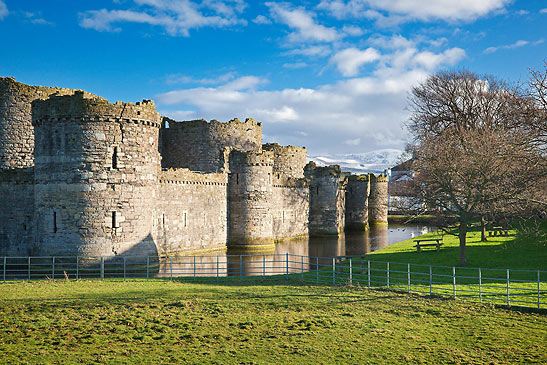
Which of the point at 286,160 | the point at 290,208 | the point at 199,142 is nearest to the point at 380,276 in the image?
the point at 199,142

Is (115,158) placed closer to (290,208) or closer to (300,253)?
(300,253)

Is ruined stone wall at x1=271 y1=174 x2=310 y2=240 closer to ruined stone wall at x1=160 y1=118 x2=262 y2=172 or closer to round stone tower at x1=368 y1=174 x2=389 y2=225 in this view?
ruined stone wall at x1=160 y1=118 x2=262 y2=172

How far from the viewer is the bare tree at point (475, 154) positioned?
2458cm

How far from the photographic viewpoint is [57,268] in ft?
84.3

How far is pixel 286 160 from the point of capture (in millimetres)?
54094

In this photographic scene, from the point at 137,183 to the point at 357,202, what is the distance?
4069 centimetres

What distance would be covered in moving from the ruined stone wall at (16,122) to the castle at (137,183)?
0.07 m

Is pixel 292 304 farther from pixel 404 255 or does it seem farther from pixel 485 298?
pixel 404 255

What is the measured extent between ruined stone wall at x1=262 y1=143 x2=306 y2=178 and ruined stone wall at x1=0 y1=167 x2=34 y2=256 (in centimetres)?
2751

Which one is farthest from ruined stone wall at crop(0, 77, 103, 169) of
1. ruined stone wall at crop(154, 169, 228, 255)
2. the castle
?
ruined stone wall at crop(154, 169, 228, 255)

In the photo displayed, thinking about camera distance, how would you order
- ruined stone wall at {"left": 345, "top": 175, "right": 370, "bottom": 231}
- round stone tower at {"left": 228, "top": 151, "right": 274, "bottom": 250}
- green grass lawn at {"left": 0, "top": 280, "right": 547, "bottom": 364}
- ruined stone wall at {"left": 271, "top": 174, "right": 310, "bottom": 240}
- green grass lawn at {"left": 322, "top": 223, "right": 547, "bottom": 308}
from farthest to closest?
1. ruined stone wall at {"left": 345, "top": 175, "right": 370, "bottom": 231}
2. ruined stone wall at {"left": 271, "top": 174, "right": 310, "bottom": 240}
3. round stone tower at {"left": 228, "top": 151, "right": 274, "bottom": 250}
4. green grass lawn at {"left": 322, "top": 223, "right": 547, "bottom": 308}
5. green grass lawn at {"left": 0, "top": 280, "right": 547, "bottom": 364}

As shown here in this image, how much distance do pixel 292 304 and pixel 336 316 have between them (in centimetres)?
221

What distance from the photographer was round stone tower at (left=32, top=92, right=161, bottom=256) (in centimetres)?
2619

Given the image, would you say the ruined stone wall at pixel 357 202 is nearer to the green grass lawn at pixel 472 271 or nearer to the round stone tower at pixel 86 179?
the green grass lawn at pixel 472 271
